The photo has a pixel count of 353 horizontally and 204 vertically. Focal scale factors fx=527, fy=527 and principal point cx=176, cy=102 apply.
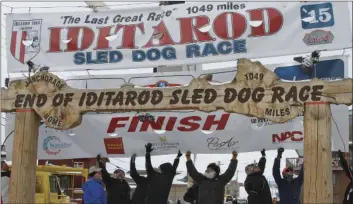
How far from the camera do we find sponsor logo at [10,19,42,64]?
312 inches

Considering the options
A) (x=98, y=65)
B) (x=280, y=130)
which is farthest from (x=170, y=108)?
Result: (x=280, y=130)

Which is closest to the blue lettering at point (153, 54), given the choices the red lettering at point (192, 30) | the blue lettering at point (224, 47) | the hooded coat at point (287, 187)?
the red lettering at point (192, 30)

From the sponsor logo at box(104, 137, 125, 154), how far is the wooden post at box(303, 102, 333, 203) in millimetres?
3876

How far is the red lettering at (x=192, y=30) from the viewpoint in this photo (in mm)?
7273

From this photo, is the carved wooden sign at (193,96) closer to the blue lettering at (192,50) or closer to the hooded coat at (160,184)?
the blue lettering at (192,50)

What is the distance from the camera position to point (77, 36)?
7.74 meters

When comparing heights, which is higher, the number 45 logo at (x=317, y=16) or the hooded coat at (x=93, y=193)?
the number 45 logo at (x=317, y=16)

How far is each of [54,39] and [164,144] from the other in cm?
249

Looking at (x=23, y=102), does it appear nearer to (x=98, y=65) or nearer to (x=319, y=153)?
(x=98, y=65)

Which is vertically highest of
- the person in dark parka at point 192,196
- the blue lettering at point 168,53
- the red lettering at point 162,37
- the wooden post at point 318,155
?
the red lettering at point 162,37

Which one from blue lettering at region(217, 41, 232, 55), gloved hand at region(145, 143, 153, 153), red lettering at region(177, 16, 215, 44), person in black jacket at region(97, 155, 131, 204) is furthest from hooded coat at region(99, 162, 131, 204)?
blue lettering at region(217, 41, 232, 55)

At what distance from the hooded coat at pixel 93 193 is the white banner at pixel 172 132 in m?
1.19

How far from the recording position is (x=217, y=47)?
721 centimetres

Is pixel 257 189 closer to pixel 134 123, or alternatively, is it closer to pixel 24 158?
pixel 134 123
